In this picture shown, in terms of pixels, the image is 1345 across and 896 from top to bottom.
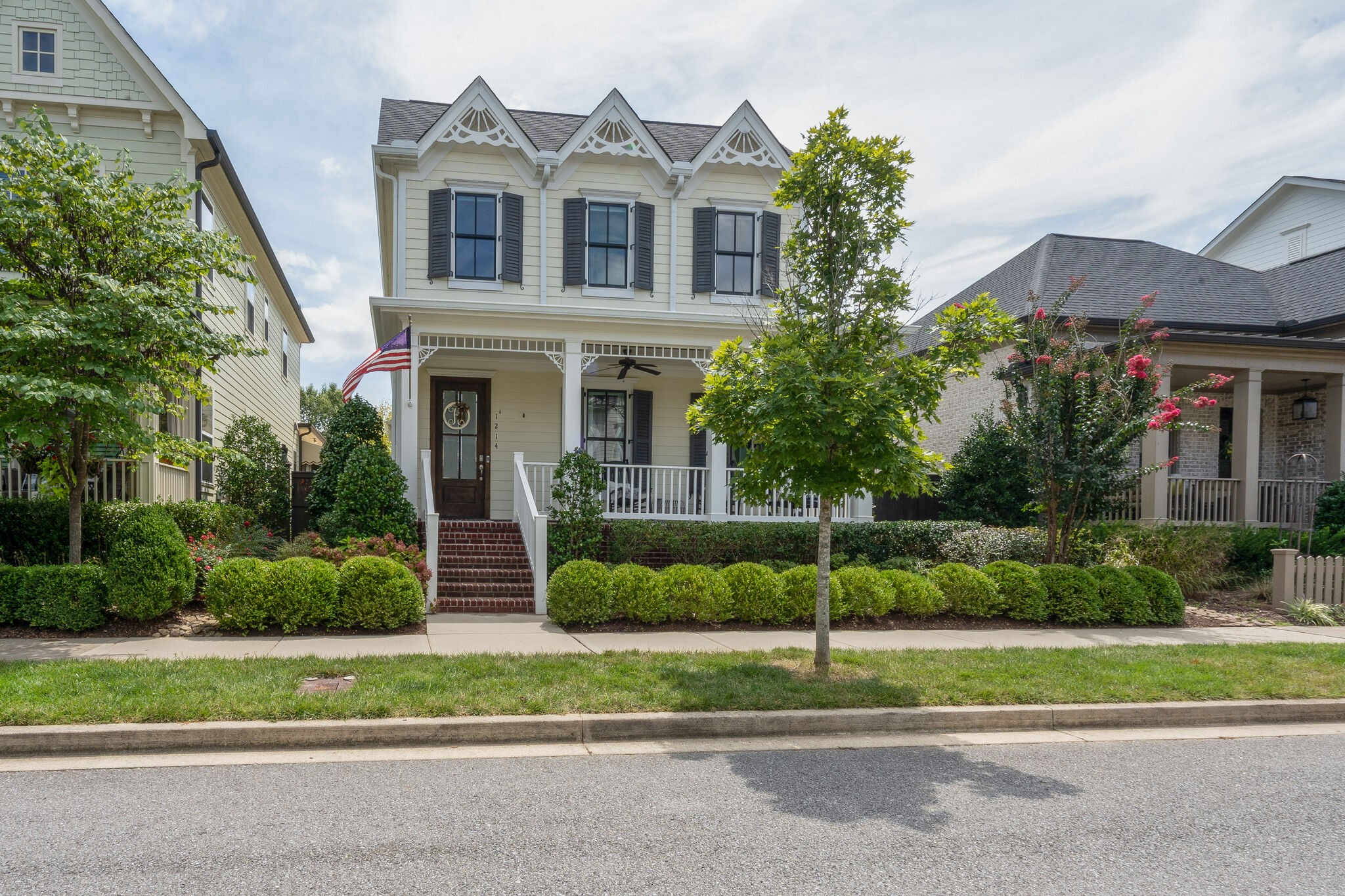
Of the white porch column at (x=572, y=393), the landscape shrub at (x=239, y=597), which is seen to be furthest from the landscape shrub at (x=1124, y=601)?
the landscape shrub at (x=239, y=597)

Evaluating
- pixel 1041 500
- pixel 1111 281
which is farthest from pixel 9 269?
pixel 1111 281

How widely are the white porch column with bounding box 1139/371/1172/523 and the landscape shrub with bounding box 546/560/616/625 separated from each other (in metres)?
10.1

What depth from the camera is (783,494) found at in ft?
25.8

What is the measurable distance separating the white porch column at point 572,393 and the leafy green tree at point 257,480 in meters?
5.68

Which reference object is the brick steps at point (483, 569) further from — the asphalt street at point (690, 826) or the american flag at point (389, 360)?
the asphalt street at point (690, 826)

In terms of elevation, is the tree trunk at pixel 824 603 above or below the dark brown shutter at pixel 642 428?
below

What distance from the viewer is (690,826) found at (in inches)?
172

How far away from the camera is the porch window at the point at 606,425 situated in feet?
52.6

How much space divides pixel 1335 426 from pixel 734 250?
471 inches

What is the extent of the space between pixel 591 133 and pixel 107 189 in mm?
8025

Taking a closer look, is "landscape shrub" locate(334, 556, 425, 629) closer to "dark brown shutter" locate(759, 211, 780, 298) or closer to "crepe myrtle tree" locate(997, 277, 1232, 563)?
"dark brown shutter" locate(759, 211, 780, 298)

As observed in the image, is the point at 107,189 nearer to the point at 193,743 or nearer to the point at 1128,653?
the point at 193,743

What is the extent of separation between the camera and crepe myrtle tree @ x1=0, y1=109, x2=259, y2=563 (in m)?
8.33

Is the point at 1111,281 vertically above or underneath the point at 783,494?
above
